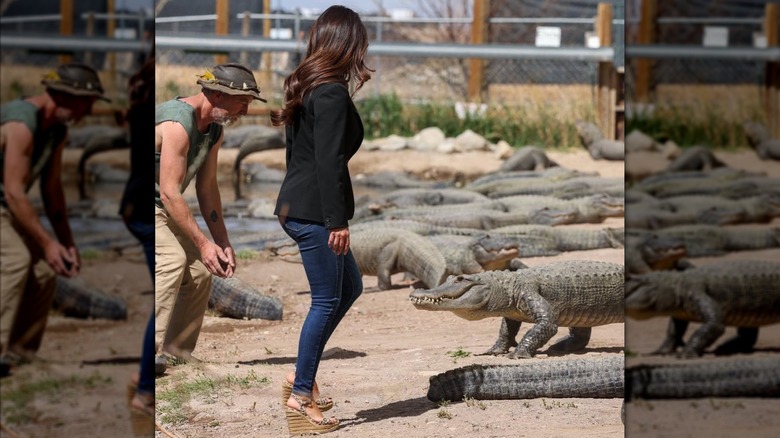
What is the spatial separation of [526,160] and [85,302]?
1453 centimetres

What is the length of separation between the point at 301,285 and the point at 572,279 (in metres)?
2.64

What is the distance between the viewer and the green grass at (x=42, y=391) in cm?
145

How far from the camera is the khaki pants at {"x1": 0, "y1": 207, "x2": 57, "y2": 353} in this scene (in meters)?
1.46

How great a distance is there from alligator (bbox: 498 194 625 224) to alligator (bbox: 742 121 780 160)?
33.7 feet

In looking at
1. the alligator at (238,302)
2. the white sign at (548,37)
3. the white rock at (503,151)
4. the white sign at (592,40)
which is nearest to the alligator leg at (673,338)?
the alligator at (238,302)

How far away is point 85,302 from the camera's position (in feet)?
5.05

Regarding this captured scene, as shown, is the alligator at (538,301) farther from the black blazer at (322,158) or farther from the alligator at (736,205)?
the alligator at (736,205)

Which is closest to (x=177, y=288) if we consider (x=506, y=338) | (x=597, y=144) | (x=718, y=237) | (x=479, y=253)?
(x=506, y=338)

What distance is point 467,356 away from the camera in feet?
18.1

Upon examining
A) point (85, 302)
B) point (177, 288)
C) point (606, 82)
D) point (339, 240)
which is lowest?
point (177, 288)

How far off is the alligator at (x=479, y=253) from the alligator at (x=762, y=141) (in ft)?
21.1

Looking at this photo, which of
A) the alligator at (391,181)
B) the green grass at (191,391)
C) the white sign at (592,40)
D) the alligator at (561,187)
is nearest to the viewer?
the green grass at (191,391)

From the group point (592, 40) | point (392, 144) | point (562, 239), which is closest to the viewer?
point (562, 239)

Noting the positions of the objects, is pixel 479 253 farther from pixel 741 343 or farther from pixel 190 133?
pixel 741 343
